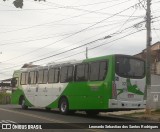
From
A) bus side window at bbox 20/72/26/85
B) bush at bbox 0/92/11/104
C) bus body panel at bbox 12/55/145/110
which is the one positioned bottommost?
bush at bbox 0/92/11/104

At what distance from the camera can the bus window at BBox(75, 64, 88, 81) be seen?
70.8 feet

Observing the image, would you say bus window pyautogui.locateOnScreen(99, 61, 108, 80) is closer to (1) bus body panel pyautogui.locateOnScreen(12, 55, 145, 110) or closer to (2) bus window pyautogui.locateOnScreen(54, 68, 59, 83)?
(1) bus body panel pyautogui.locateOnScreen(12, 55, 145, 110)

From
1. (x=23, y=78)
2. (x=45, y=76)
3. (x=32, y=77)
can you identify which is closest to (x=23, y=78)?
(x=23, y=78)

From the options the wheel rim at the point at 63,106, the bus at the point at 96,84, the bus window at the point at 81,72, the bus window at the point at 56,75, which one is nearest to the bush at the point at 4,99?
the bus at the point at 96,84

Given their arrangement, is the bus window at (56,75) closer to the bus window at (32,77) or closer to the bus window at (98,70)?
the bus window at (32,77)

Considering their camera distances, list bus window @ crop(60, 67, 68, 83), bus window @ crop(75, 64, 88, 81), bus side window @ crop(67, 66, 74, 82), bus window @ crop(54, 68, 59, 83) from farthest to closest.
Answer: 1. bus window @ crop(54, 68, 59, 83)
2. bus window @ crop(60, 67, 68, 83)
3. bus side window @ crop(67, 66, 74, 82)
4. bus window @ crop(75, 64, 88, 81)

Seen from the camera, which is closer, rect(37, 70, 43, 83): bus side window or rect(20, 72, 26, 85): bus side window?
rect(37, 70, 43, 83): bus side window

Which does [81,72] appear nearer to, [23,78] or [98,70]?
[98,70]

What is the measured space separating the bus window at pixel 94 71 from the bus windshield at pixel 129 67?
1.26m

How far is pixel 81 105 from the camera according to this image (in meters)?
21.8

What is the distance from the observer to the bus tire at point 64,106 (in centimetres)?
2324

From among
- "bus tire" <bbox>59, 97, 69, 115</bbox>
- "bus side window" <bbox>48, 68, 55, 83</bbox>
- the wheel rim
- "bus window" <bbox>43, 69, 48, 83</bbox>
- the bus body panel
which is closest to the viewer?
the bus body panel

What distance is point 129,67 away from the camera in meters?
20.3

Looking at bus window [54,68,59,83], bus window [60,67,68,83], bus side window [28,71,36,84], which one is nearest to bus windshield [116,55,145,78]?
bus window [60,67,68,83]
